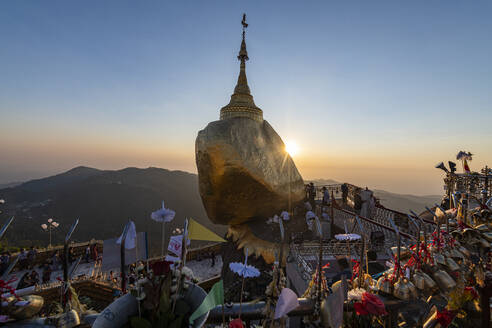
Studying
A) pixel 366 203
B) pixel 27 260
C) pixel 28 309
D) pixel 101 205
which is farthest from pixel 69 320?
pixel 101 205

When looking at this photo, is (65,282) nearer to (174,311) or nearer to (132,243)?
(132,243)

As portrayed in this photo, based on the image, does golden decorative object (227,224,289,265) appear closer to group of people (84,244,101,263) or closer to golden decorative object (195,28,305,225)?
golden decorative object (195,28,305,225)

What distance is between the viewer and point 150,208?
65125mm

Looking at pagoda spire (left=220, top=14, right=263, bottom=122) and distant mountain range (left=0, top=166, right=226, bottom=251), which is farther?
distant mountain range (left=0, top=166, right=226, bottom=251)

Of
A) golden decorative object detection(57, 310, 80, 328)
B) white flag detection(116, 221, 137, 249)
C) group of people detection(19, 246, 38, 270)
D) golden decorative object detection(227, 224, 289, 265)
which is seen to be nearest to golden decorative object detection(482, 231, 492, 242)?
white flag detection(116, 221, 137, 249)

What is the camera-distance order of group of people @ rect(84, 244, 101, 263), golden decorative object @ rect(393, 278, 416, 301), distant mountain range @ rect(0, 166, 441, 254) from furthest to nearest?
distant mountain range @ rect(0, 166, 441, 254) → group of people @ rect(84, 244, 101, 263) → golden decorative object @ rect(393, 278, 416, 301)

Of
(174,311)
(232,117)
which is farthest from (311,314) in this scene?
(232,117)

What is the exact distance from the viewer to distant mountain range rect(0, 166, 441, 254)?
45.3 meters

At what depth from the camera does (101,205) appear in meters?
61.4

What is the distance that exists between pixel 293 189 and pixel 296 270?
8420 millimetres

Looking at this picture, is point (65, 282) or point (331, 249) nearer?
point (65, 282)

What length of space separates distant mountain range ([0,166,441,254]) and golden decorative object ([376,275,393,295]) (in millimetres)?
42525

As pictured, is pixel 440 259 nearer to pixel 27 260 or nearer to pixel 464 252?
pixel 464 252

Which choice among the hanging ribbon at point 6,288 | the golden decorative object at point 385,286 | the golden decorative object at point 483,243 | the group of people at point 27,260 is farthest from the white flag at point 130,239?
the group of people at point 27,260
